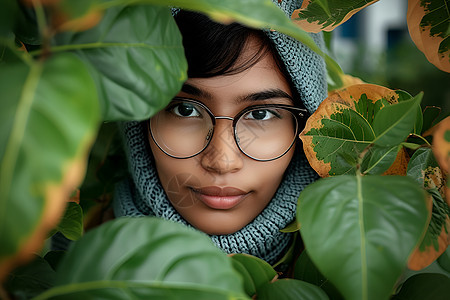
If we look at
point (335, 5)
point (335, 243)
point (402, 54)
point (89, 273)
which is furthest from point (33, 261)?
point (402, 54)

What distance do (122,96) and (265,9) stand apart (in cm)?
12

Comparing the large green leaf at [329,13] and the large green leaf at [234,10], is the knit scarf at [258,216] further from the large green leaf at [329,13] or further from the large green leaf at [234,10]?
the large green leaf at [234,10]

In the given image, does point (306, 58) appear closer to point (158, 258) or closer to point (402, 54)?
point (158, 258)

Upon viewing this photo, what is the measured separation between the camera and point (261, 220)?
626mm

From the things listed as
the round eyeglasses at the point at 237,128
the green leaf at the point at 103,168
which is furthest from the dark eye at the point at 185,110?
the green leaf at the point at 103,168

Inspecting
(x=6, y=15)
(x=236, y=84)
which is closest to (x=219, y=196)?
(x=236, y=84)

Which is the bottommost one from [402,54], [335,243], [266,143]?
[402,54]

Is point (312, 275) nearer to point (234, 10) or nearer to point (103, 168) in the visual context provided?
point (234, 10)

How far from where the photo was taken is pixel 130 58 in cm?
32

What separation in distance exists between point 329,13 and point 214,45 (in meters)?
0.17

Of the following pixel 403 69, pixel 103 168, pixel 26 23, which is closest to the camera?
pixel 26 23

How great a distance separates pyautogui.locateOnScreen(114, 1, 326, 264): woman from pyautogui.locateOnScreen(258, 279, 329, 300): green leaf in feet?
0.69

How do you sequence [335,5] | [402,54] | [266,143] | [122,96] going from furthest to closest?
[402,54]
[266,143]
[335,5]
[122,96]

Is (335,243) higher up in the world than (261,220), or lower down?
higher up
